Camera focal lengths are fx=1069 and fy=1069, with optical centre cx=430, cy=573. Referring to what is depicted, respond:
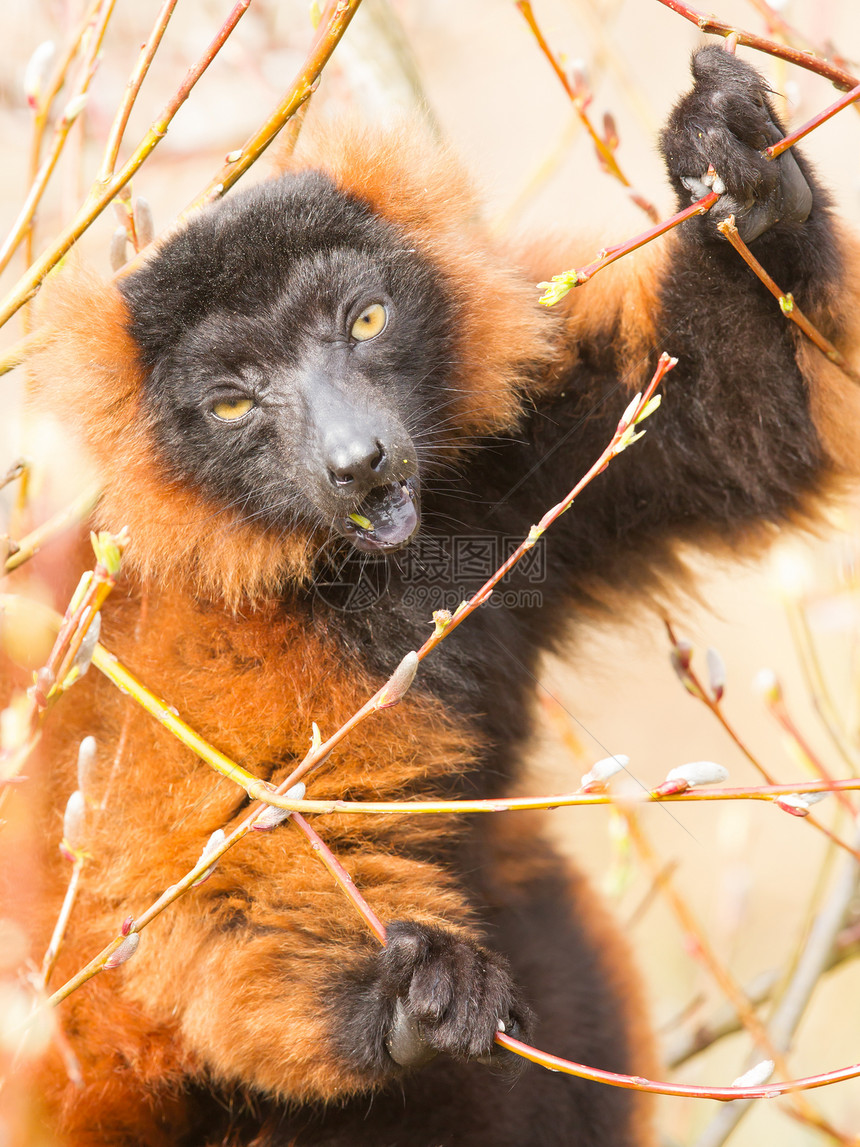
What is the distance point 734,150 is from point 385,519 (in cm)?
125

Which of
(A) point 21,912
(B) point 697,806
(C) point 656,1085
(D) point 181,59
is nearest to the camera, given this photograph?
(C) point 656,1085

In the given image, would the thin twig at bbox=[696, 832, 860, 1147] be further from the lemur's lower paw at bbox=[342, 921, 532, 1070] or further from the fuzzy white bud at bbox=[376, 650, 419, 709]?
the fuzzy white bud at bbox=[376, 650, 419, 709]

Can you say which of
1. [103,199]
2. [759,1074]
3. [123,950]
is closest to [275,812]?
[123,950]

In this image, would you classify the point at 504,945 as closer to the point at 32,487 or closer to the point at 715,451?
the point at 715,451

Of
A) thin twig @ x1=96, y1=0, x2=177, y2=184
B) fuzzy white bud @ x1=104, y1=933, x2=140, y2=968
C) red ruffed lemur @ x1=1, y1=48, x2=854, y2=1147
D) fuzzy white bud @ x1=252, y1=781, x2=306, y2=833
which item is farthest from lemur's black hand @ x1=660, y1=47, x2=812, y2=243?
fuzzy white bud @ x1=104, y1=933, x2=140, y2=968

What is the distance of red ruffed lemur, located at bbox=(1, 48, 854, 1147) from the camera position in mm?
2895

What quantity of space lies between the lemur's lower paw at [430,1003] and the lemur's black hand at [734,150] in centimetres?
197

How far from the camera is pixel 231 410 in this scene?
3158 millimetres

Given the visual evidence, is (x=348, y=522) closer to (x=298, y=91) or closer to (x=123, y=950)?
(x=298, y=91)

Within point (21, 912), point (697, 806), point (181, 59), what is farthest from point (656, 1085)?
point (697, 806)

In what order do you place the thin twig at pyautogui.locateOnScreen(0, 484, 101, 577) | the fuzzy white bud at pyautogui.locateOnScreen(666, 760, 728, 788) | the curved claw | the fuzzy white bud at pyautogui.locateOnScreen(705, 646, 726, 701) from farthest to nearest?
1. the curved claw
2. the fuzzy white bud at pyautogui.locateOnScreen(705, 646, 726, 701)
3. the thin twig at pyautogui.locateOnScreen(0, 484, 101, 577)
4. the fuzzy white bud at pyautogui.locateOnScreen(666, 760, 728, 788)

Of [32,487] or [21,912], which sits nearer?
[21,912]

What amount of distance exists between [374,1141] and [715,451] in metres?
2.31

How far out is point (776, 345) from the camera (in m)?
3.01
